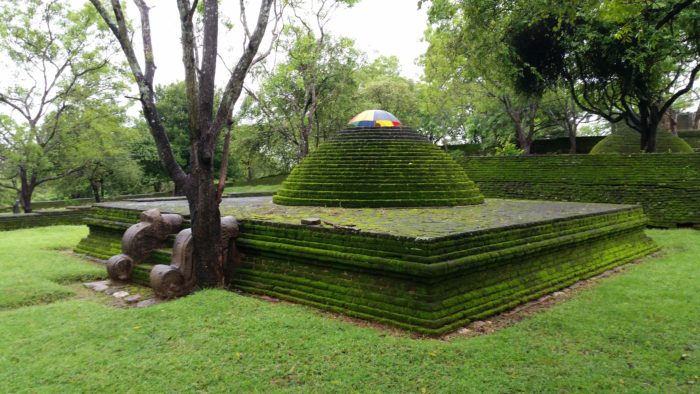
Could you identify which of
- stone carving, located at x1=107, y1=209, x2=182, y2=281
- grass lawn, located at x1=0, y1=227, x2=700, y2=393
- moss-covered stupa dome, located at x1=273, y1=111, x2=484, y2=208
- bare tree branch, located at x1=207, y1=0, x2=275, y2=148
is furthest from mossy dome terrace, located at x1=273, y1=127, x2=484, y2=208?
grass lawn, located at x1=0, y1=227, x2=700, y2=393

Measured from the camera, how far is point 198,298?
555 cm

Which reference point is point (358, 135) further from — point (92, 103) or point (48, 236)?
point (92, 103)

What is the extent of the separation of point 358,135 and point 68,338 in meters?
7.58

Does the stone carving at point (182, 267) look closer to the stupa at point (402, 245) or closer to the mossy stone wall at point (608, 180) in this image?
the stupa at point (402, 245)

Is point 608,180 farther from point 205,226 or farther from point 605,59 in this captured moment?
point 205,226

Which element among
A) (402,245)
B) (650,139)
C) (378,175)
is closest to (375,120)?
(378,175)

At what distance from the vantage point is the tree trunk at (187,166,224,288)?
5996 mm

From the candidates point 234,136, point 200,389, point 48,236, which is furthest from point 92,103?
point 200,389

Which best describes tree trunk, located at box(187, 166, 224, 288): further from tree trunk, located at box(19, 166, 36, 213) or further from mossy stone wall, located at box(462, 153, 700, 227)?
tree trunk, located at box(19, 166, 36, 213)

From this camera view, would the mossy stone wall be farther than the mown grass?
Yes

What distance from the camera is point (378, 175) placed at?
31.1 feet

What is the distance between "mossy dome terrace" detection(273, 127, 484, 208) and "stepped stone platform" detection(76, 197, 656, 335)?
111cm

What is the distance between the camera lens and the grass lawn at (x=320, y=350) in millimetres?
3510

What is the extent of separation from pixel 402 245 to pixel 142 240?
14.8 ft
